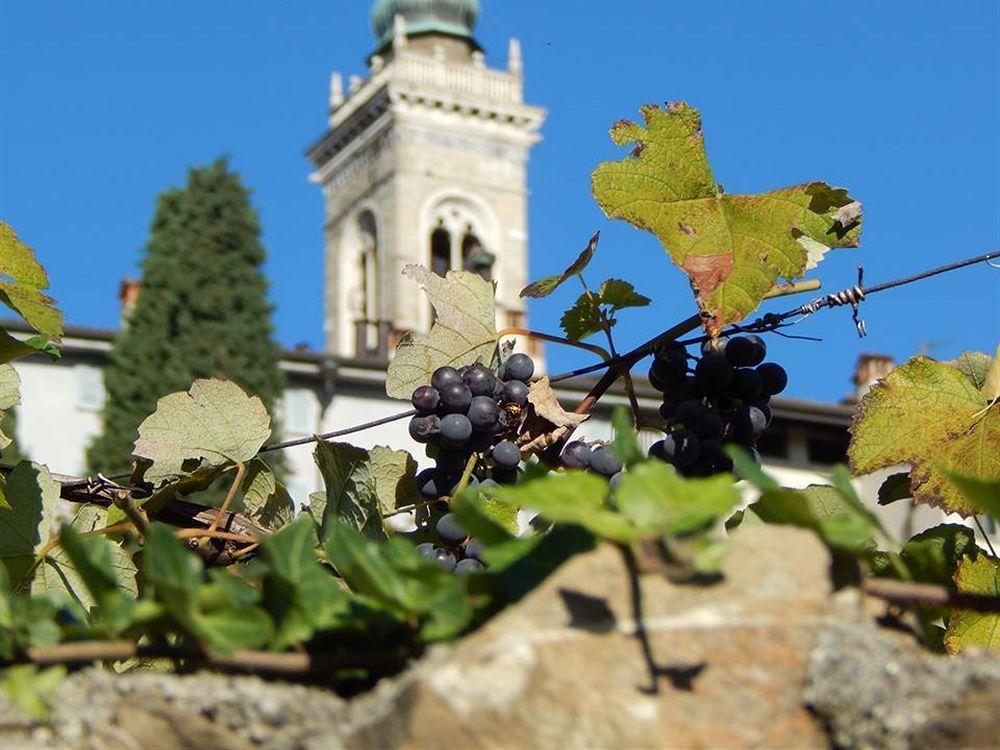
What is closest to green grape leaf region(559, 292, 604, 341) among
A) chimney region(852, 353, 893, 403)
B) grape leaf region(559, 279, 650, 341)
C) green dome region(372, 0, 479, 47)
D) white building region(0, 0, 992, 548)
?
grape leaf region(559, 279, 650, 341)

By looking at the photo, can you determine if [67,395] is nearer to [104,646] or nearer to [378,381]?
[378,381]

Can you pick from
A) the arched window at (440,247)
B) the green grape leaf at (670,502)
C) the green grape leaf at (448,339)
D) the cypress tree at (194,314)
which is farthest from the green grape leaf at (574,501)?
the arched window at (440,247)

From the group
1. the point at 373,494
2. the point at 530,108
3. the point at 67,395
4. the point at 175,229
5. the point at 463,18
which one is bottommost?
the point at 373,494

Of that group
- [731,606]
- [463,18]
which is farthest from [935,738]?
[463,18]

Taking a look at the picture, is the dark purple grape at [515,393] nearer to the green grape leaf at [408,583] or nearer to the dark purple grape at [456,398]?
the dark purple grape at [456,398]

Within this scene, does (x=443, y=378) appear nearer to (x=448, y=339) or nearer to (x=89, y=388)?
(x=448, y=339)
